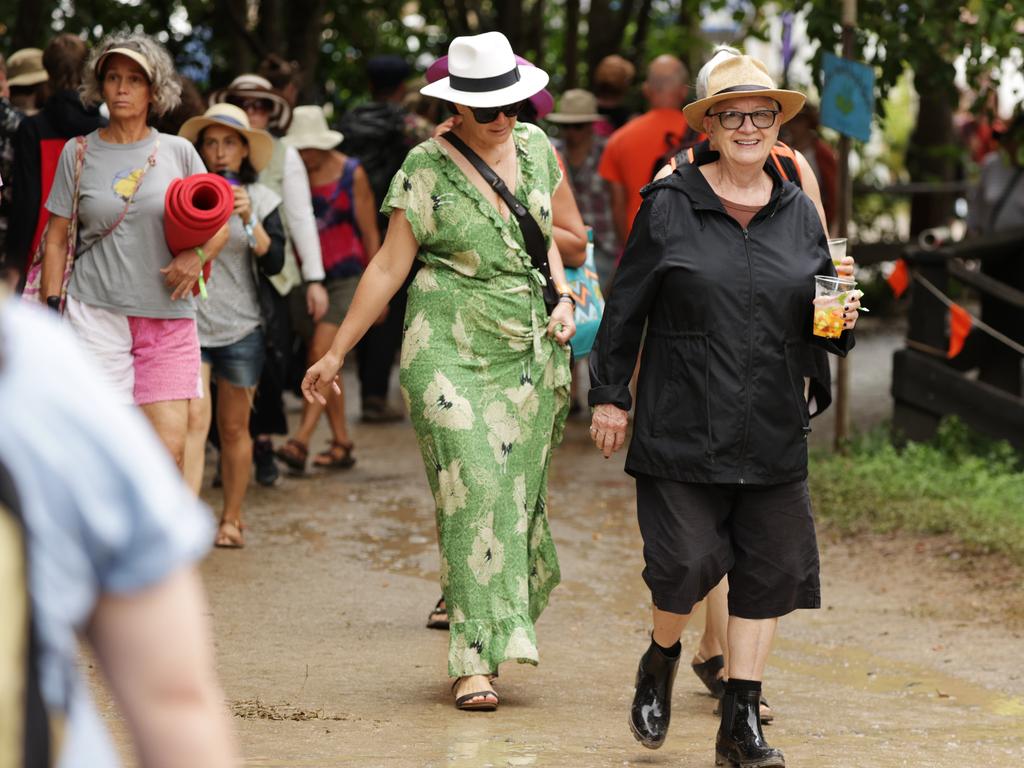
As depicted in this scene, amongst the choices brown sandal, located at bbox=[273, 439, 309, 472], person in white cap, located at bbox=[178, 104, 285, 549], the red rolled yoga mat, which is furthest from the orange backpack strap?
brown sandal, located at bbox=[273, 439, 309, 472]

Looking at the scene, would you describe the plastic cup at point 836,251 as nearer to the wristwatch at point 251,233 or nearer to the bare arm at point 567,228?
the bare arm at point 567,228

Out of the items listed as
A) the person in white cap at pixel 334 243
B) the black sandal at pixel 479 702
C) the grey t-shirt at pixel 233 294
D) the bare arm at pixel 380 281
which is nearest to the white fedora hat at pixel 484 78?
the bare arm at pixel 380 281

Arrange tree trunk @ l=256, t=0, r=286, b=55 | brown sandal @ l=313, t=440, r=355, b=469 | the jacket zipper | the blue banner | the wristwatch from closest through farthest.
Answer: the jacket zipper
the wristwatch
the blue banner
brown sandal @ l=313, t=440, r=355, b=469
tree trunk @ l=256, t=0, r=286, b=55

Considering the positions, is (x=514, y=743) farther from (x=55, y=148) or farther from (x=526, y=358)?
(x=55, y=148)

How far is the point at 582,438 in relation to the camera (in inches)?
441

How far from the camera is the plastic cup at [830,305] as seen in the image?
4742mm

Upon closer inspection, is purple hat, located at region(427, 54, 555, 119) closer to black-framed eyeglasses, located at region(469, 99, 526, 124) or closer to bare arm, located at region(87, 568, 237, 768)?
black-framed eyeglasses, located at region(469, 99, 526, 124)

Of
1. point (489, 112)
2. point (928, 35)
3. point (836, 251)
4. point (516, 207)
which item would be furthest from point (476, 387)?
point (928, 35)

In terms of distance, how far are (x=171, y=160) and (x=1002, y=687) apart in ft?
11.4

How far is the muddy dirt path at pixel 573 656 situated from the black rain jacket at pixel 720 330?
0.87 m

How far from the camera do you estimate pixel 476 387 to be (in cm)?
557

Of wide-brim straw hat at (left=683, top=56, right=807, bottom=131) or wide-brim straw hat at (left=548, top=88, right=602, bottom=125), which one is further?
wide-brim straw hat at (left=548, top=88, right=602, bottom=125)

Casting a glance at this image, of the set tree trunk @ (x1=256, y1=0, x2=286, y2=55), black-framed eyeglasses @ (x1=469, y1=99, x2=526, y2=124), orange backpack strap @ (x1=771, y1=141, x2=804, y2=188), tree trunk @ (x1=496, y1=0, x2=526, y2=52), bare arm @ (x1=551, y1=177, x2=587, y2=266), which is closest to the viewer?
orange backpack strap @ (x1=771, y1=141, x2=804, y2=188)

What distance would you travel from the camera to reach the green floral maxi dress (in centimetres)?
551
